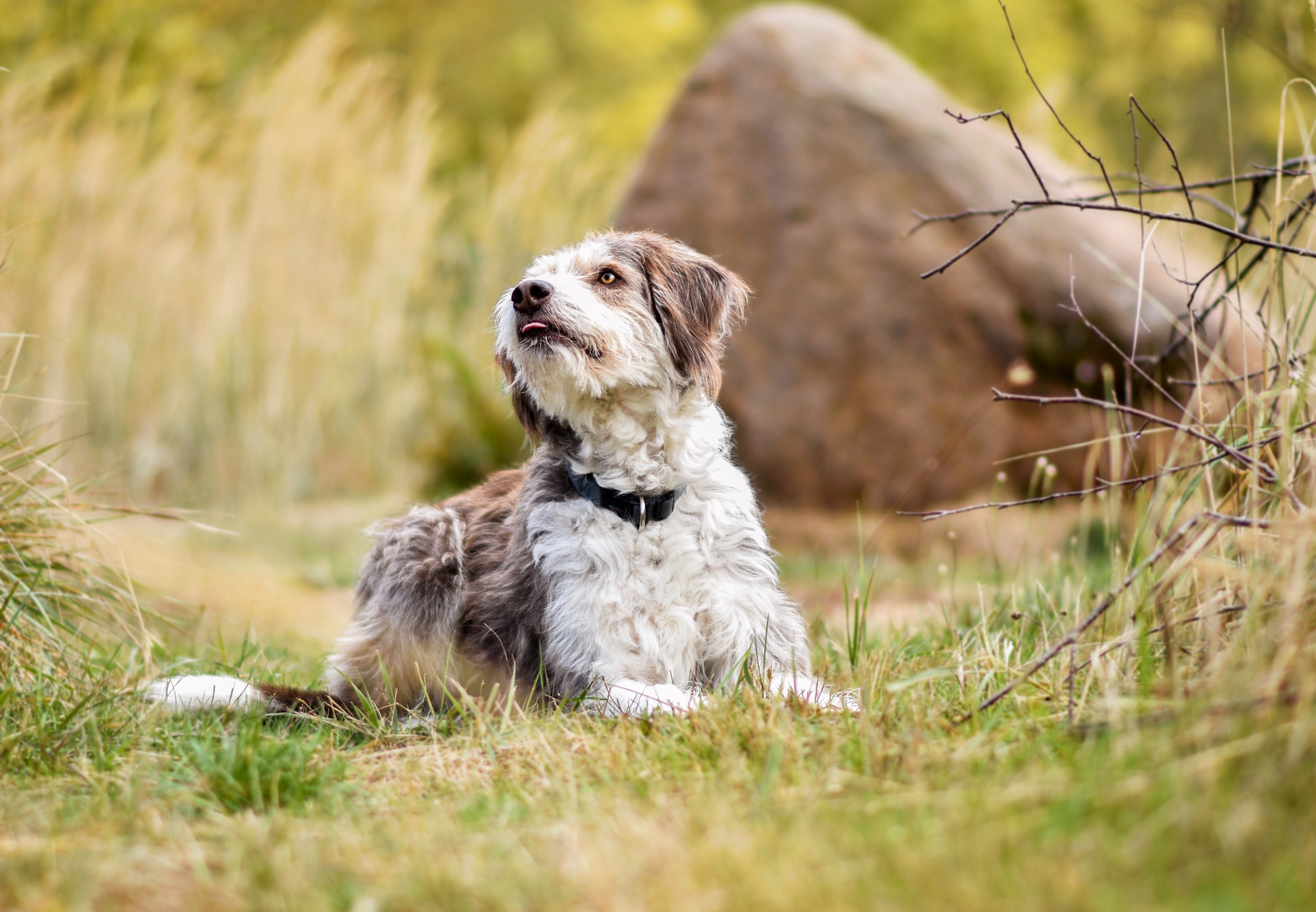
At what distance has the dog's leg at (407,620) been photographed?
12.6ft

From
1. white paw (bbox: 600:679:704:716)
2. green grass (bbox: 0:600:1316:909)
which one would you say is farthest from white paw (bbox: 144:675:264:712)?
white paw (bbox: 600:679:704:716)

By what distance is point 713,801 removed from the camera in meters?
2.23

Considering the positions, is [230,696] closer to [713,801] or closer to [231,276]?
[713,801]

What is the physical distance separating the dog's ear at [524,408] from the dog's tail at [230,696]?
1107 millimetres

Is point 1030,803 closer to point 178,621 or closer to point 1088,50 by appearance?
point 178,621

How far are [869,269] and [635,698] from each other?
5463mm

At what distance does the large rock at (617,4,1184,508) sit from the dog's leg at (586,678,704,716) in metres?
4.66

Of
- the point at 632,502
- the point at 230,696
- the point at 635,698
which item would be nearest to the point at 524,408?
the point at 632,502

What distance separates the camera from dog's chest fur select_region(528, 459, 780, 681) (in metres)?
3.42

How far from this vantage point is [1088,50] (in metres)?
18.9

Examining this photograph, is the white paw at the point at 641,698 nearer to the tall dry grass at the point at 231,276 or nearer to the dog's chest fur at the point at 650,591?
the dog's chest fur at the point at 650,591

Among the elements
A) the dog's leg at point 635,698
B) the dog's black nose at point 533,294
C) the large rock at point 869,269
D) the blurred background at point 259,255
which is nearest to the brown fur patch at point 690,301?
the dog's black nose at point 533,294

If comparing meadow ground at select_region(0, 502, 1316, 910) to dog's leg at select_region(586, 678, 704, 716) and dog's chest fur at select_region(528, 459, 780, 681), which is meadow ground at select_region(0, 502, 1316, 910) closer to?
dog's leg at select_region(586, 678, 704, 716)

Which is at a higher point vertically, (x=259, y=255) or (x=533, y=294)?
(x=259, y=255)
